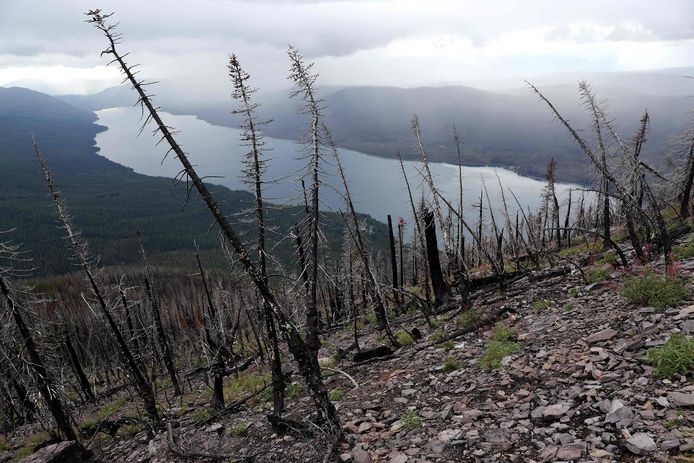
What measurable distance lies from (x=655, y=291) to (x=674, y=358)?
3.70 m

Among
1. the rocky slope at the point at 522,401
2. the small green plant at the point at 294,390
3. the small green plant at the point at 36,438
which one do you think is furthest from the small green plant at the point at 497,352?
the small green plant at the point at 36,438

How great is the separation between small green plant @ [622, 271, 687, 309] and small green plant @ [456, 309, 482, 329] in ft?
17.0

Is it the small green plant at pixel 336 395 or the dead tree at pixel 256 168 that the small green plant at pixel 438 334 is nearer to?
the small green plant at pixel 336 395

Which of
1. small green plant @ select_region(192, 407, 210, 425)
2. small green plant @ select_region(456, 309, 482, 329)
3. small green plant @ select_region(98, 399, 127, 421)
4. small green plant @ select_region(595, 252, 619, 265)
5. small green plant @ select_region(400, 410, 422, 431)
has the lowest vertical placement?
small green plant @ select_region(98, 399, 127, 421)

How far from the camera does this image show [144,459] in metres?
14.0

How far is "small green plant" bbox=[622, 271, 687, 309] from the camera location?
9977 mm

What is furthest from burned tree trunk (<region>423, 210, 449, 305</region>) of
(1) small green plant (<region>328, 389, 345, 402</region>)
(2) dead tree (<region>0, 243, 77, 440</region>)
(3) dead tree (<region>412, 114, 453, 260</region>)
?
(2) dead tree (<region>0, 243, 77, 440</region>)

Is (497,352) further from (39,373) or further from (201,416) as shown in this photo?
(39,373)

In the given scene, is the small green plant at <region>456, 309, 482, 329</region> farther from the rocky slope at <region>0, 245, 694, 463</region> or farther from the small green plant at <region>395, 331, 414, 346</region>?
the small green plant at <region>395, 331, 414, 346</region>


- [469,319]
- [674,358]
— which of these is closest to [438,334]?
→ [469,319]

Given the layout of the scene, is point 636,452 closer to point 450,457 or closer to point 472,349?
point 450,457

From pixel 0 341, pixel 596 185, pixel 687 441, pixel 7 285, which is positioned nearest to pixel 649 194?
pixel 596 185

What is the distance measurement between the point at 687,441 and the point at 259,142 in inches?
441

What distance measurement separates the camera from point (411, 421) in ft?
30.3
